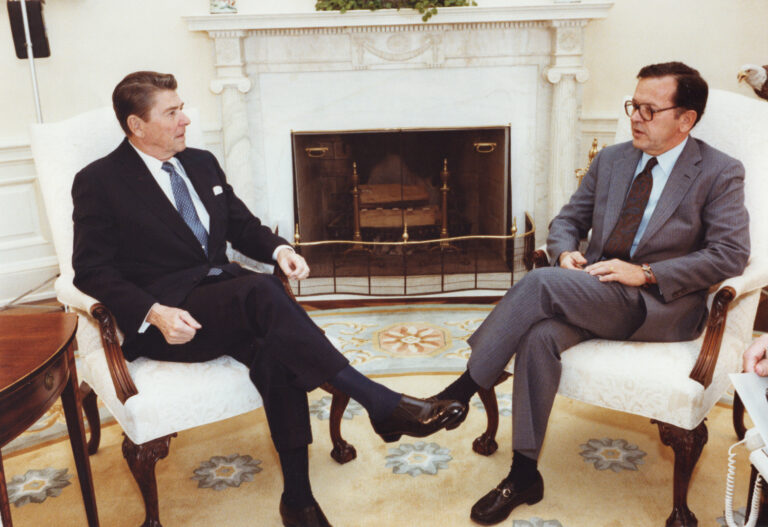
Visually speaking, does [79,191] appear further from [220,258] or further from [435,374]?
[435,374]

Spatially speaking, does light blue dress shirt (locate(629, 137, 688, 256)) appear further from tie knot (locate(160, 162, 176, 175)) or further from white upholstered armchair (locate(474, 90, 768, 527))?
tie knot (locate(160, 162, 176, 175))

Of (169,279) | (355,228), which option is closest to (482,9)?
(355,228)

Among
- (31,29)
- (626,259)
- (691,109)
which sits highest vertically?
(31,29)

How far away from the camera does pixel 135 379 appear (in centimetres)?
171

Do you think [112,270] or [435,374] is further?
[435,374]

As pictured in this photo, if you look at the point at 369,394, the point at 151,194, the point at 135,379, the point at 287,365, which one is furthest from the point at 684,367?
the point at 151,194

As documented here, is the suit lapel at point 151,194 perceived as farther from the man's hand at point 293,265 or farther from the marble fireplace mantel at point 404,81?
the marble fireplace mantel at point 404,81

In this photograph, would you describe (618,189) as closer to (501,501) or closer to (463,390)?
(463,390)

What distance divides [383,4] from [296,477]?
108 inches

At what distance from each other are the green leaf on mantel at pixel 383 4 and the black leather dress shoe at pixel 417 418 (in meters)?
2.41

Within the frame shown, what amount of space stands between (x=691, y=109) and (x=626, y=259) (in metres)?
0.47

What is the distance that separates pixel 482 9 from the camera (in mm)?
A: 3545

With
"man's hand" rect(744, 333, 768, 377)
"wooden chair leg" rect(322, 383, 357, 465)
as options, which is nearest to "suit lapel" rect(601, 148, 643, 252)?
"man's hand" rect(744, 333, 768, 377)

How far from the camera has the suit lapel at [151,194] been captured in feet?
6.23
